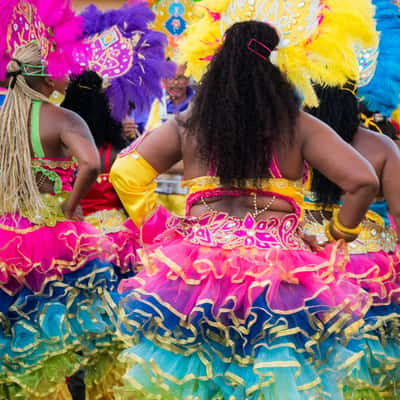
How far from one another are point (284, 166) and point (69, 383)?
3.19m

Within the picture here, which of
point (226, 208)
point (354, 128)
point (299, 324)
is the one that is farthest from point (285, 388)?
point (354, 128)

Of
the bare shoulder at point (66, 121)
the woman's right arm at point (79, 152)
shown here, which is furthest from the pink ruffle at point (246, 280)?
the bare shoulder at point (66, 121)

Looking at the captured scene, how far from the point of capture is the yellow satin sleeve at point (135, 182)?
3.88m

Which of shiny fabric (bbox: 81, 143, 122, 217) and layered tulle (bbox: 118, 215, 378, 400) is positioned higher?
layered tulle (bbox: 118, 215, 378, 400)

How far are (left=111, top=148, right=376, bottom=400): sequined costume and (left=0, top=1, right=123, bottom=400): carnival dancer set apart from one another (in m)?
1.20

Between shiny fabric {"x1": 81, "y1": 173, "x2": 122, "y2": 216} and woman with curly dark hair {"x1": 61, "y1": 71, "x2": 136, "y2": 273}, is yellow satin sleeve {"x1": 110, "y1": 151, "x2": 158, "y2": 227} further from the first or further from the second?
shiny fabric {"x1": 81, "y1": 173, "x2": 122, "y2": 216}

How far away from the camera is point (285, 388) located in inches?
128

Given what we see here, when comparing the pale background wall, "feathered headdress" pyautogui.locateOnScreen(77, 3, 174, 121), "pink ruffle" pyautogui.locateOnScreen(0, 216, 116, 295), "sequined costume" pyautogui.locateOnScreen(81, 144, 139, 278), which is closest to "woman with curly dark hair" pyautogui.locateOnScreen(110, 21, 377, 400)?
"pink ruffle" pyautogui.locateOnScreen(0, 216, 116, 295)

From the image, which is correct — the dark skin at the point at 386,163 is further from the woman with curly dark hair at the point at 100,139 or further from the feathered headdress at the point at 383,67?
the woman with curly dark hair at the point at 100,139

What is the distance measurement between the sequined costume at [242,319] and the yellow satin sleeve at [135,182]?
475 mm

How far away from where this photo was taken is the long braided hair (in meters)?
4.82

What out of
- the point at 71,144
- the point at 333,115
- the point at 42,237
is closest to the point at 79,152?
the point at 71,144

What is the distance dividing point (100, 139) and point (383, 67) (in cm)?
243

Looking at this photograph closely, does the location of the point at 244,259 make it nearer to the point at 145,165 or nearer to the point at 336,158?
the point at 336,158
